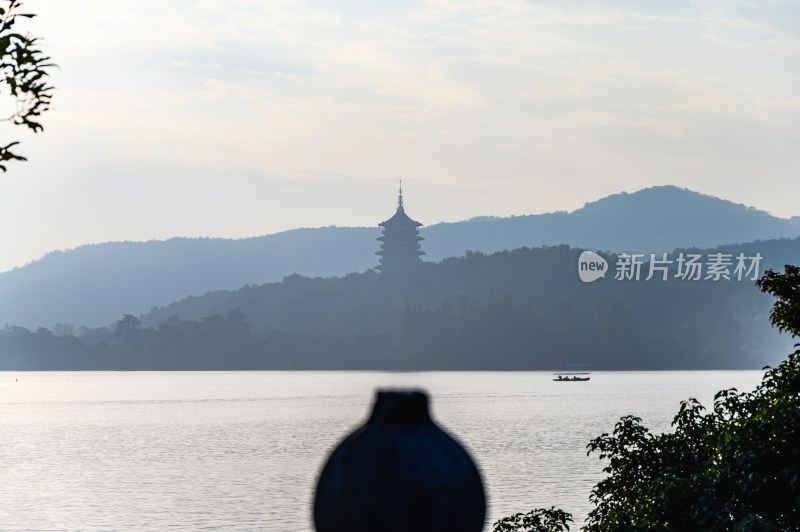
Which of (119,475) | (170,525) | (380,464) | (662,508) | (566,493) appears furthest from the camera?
(119,475)

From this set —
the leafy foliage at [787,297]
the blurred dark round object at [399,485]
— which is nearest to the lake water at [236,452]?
the leafy foliage at [787,297]

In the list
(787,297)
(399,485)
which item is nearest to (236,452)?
(787,297)

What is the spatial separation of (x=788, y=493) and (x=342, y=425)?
Result: 101 meters

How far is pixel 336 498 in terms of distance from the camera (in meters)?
3.69

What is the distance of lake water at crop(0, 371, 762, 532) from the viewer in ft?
193

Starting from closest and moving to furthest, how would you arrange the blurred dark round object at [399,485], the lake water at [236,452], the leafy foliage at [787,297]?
1. the blurred dark round object at [399,485]
2. the leafy foliage at [787,297]
3. the lake water at [236,452]

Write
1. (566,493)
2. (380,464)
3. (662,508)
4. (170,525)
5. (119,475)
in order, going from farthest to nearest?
1. (119,475)
2. (566,493)
3. (170,525)
4. (662,508)
5. (380,464)

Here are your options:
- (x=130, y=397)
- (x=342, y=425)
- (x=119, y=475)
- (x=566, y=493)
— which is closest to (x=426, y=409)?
(x=566, y=493)

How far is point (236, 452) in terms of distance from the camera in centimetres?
9031

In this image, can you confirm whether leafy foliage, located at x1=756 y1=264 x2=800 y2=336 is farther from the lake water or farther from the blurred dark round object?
the blurred dark round object

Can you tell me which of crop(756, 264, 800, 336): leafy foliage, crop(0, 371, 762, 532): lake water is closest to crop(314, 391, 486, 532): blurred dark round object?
crop(0, 371, 762, 532): lake water

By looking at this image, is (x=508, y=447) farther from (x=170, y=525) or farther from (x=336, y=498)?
(x=336, y=498)

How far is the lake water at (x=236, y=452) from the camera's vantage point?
58.9m

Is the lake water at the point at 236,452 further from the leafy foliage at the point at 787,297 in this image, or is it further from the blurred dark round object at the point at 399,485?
the blurred dark round object at the point at 399,485
